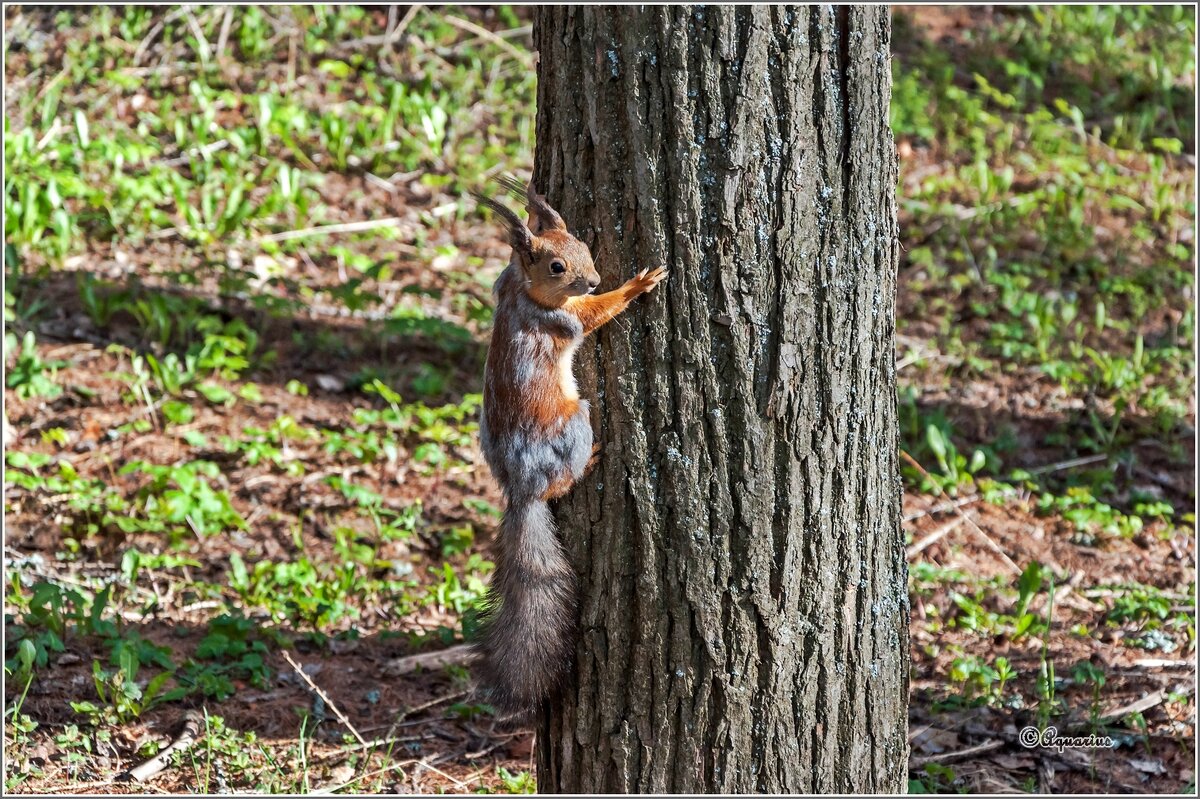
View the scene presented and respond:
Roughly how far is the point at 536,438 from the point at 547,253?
0.46 meters

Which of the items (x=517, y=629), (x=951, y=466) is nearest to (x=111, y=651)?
(x=517, y=629)

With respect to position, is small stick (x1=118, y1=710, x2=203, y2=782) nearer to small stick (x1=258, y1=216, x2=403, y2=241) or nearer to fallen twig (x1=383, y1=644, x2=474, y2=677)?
fallen twig (x1=383, y1=644, x2=474, y2=677)

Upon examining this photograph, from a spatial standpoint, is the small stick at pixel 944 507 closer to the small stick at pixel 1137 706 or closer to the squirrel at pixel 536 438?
the small stick at pixel 1137 706

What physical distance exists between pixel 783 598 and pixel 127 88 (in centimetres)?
771

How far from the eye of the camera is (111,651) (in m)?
3.95

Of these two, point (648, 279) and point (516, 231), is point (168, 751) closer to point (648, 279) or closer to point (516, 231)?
point (516, 231)

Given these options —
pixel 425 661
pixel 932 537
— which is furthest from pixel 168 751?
pixel 932 537

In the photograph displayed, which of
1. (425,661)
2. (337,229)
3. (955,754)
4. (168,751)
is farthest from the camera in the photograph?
(337,229)

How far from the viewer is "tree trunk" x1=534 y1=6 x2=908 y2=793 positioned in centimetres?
246

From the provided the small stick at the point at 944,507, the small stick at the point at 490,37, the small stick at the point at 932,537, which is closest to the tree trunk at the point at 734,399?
the small stick at the point at 932,537

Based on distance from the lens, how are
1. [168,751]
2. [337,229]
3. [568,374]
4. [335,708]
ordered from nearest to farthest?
[568,374], [168,751], [335,708], [337,229]

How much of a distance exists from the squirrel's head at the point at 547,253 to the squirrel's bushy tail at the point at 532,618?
541 millimetres

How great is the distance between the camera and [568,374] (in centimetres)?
279

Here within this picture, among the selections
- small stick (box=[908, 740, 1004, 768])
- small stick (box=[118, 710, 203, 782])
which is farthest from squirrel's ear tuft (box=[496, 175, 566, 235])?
small stick (box=[908, 740, 1004, 768])
